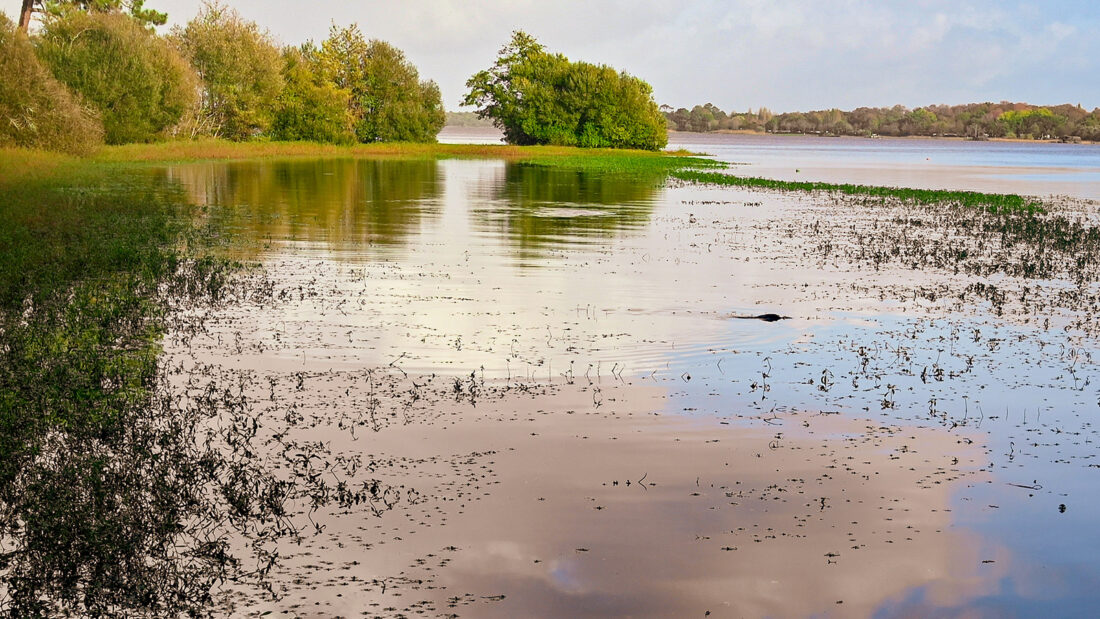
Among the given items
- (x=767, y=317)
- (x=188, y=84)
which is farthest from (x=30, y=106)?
(x=767, y=317)

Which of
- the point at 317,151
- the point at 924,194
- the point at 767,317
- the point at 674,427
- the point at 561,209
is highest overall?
the point at 317,151

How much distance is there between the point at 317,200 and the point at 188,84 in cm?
4778

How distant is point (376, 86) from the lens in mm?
119562

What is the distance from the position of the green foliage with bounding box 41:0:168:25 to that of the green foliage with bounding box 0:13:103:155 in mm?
31363

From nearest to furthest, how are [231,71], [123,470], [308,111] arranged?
[123,470] < [231,71] < [308,111]

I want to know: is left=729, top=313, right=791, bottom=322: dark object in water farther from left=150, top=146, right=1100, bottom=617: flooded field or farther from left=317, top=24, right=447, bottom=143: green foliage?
left=317, top=24, right=447, bottom=143: green foliage

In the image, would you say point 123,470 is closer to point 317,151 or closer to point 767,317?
point 767,317

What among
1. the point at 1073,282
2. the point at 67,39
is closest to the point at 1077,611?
the point at 1073,282

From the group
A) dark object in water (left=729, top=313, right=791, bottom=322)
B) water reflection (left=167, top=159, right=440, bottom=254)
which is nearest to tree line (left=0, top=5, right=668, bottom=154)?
water reflection (left=167, top=159, right=440, bottom=254)

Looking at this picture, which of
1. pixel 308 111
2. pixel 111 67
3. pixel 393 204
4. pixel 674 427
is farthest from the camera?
pixel 308 111

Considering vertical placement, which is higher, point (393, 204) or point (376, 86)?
point (376, 86)

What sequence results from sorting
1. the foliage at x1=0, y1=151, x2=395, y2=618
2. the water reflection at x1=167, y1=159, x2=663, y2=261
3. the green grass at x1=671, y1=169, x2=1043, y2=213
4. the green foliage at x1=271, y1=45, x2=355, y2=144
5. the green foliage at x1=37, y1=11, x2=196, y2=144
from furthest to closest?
the green foliage at x1=271, y1=45, x2=355, y2=144, the green foliage at x1=37, y1=11, x2=196, y2=144, the green grass at x1=671, y1=169, x2=1043, y2=213, the water reflection at x1=167, y1=159, x2=663, y2=261, the foliage at x1=0, y1=151, x2=395, y2=618

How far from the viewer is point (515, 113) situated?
435 ft

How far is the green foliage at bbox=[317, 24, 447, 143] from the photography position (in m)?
119
